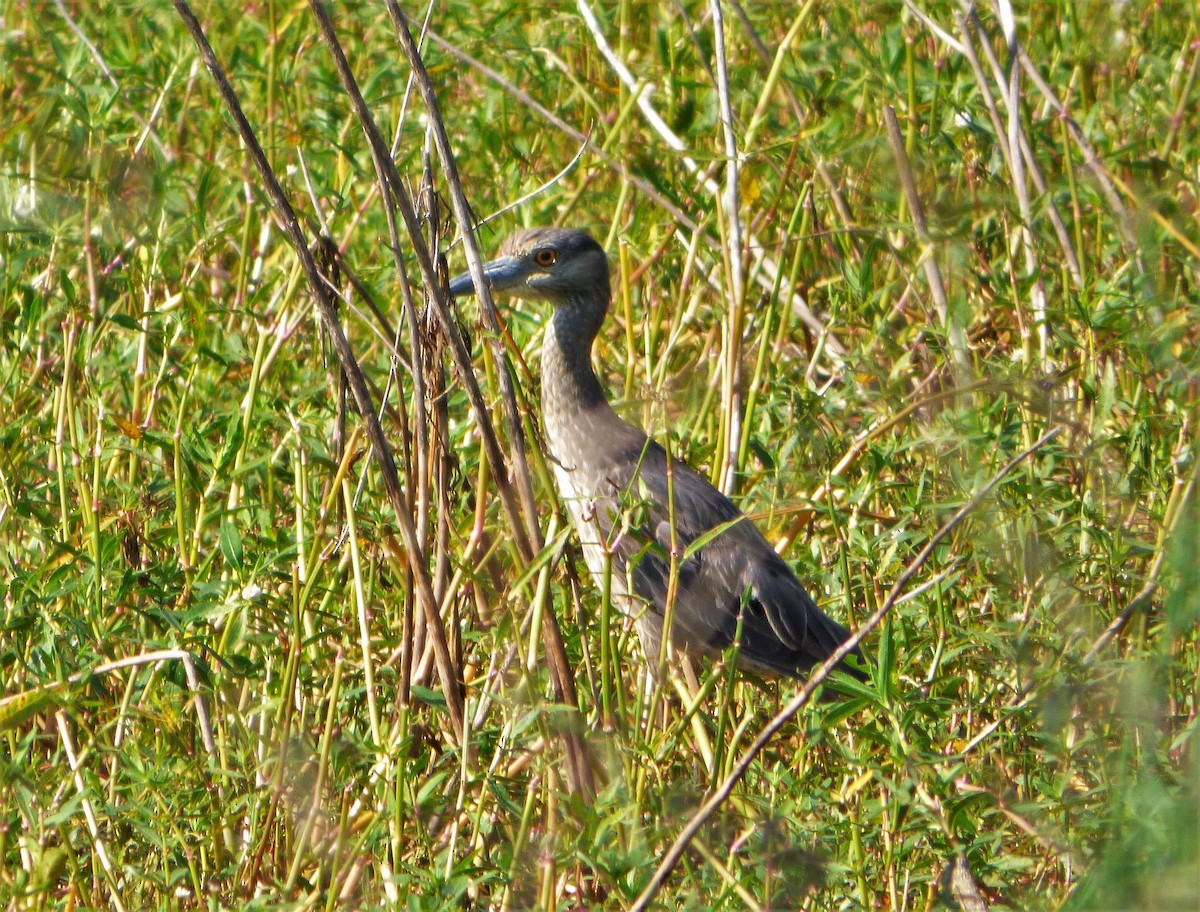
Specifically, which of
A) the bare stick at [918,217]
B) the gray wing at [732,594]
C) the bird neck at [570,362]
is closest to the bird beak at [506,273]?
the bird neck at [570,362]

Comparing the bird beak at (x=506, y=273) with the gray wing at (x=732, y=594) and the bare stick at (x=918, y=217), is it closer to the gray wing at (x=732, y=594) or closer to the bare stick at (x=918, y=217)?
the gray wing at (x=732, y=594)

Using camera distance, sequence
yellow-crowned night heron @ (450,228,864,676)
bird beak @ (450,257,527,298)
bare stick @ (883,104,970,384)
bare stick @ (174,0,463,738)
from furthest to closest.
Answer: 1. bird beak @ (450,257,527,298)
2. yellow-crowned night heron @ (450,228,864,676)
3. bare stick @ (883,104,970,384)
4. bare stick @ (174,0,463,738)

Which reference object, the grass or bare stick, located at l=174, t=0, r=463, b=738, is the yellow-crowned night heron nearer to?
the grass

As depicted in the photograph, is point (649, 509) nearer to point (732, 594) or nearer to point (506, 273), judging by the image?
point (732, 594)

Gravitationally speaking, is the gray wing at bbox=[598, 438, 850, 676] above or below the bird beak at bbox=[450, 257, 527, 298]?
below

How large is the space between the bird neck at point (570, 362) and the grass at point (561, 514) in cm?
16

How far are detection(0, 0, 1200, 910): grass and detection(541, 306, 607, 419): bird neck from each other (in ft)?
0.51

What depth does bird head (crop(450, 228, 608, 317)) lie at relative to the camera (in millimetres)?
4219

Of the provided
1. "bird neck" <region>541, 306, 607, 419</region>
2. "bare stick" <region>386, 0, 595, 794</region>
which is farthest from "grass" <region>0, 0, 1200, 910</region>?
"bird neck" <region>541, 306, 607, 419</region>

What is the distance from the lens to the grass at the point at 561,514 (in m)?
2.60

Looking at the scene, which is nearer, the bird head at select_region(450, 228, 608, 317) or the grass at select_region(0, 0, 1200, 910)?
the grass at select_region(0, 0, 1200, 910)

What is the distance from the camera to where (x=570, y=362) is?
14.1 feet

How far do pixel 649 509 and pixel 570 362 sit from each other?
0.88m

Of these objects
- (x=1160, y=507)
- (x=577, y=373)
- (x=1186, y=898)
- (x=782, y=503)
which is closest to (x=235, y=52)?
(x=577, y=373)
